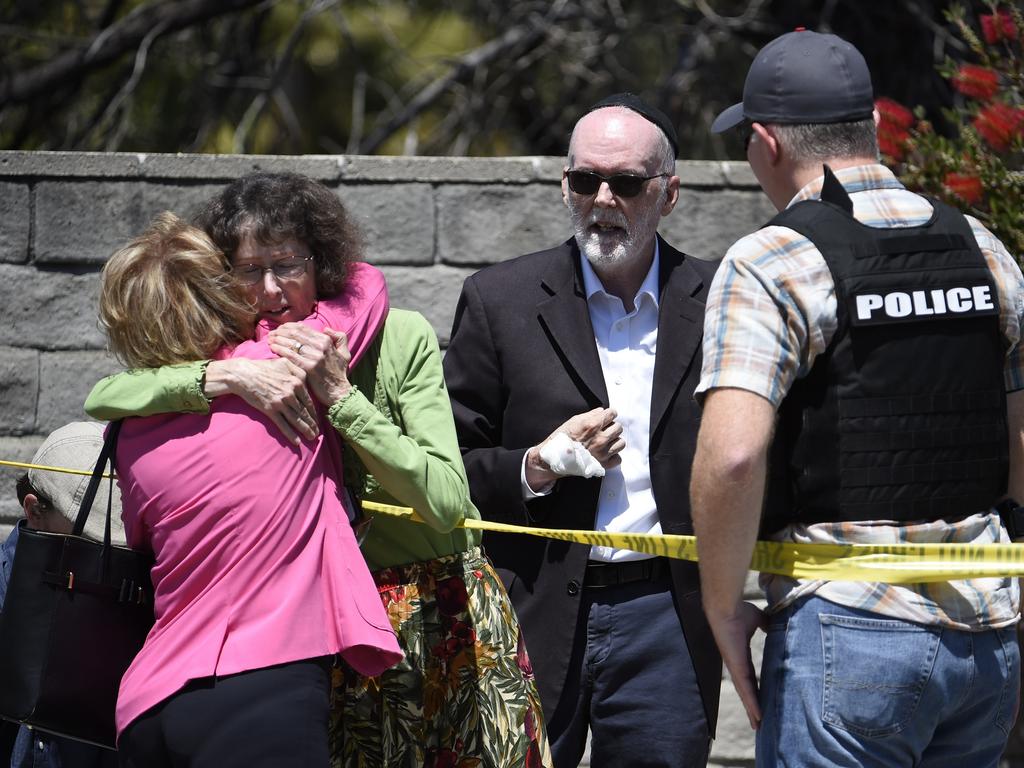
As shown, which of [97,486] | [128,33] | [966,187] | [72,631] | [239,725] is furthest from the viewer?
[128,33]

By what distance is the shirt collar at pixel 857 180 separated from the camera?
8.58 feet

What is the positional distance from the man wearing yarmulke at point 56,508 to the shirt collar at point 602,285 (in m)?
1.36

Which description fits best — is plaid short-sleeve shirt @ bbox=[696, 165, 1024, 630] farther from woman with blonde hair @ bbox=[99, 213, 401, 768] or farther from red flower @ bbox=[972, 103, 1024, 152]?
red flower @ bbox=[972, 103, 1024, 152]

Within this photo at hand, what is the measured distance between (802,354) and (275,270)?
49.3 inches

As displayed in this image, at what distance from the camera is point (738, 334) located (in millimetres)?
2451

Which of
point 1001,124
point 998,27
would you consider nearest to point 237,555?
point 1001,124

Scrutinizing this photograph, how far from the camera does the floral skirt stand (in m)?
3.04

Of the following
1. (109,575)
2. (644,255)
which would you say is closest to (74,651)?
(109,575)

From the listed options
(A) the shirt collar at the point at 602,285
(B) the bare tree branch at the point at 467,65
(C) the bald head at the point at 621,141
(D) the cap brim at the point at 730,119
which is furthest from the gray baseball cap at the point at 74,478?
(B) the bare tree branch at the point at 467,65

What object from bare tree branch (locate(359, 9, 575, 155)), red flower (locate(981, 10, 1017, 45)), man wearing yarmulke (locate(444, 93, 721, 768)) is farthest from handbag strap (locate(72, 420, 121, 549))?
bare tree branch (locate(359, 9, 575, 155))

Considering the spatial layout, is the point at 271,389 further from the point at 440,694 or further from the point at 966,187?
the point at 966,187

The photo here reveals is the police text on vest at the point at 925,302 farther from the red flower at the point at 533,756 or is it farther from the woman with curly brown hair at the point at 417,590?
the red flower at the point at 533,756

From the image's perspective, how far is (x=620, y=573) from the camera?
11.2ft

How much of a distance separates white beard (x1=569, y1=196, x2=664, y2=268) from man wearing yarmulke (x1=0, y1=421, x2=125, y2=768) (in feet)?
4.57
